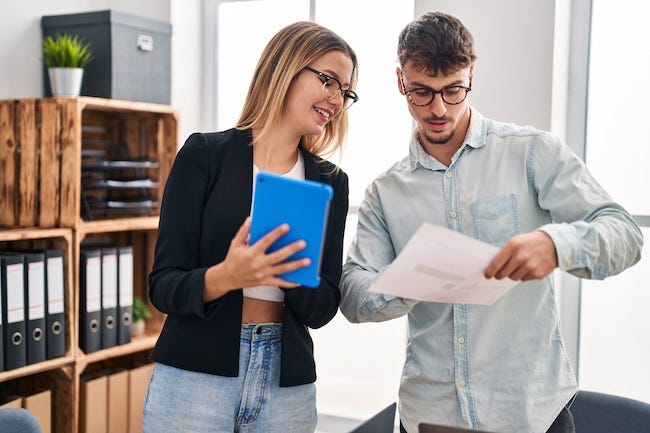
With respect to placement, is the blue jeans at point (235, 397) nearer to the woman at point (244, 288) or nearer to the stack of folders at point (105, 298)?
the woman at point (244, 288)

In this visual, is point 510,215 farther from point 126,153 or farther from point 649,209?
point 126,153

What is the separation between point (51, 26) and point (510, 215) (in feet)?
7.12

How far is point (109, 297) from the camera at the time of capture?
112 inches

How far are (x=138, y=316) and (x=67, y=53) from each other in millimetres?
1083

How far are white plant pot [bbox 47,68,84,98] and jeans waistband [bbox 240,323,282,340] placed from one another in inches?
61.6

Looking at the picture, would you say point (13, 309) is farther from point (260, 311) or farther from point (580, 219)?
point (580, 219)

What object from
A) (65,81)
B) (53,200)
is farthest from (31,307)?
(65,81)

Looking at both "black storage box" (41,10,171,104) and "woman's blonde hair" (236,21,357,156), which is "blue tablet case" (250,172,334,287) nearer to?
"woman's blonde hair" (236,21,357,156)

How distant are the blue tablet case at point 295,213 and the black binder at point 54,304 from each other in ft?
5.18

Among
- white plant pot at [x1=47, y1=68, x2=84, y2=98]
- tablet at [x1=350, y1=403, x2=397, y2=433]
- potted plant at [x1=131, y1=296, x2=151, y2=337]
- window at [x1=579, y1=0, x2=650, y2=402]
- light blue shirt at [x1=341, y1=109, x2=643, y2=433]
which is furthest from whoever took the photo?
potted plant at [x1=131, y1=296, x2=151, y2=337]

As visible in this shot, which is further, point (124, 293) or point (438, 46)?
point (124, 293)

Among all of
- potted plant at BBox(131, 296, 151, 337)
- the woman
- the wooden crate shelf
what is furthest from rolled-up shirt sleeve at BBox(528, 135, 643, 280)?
potted plant at BBox(131, 296, 151, 337)

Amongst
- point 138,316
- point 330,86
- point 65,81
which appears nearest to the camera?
point 330,86

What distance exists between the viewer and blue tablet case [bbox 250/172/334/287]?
1.18m
